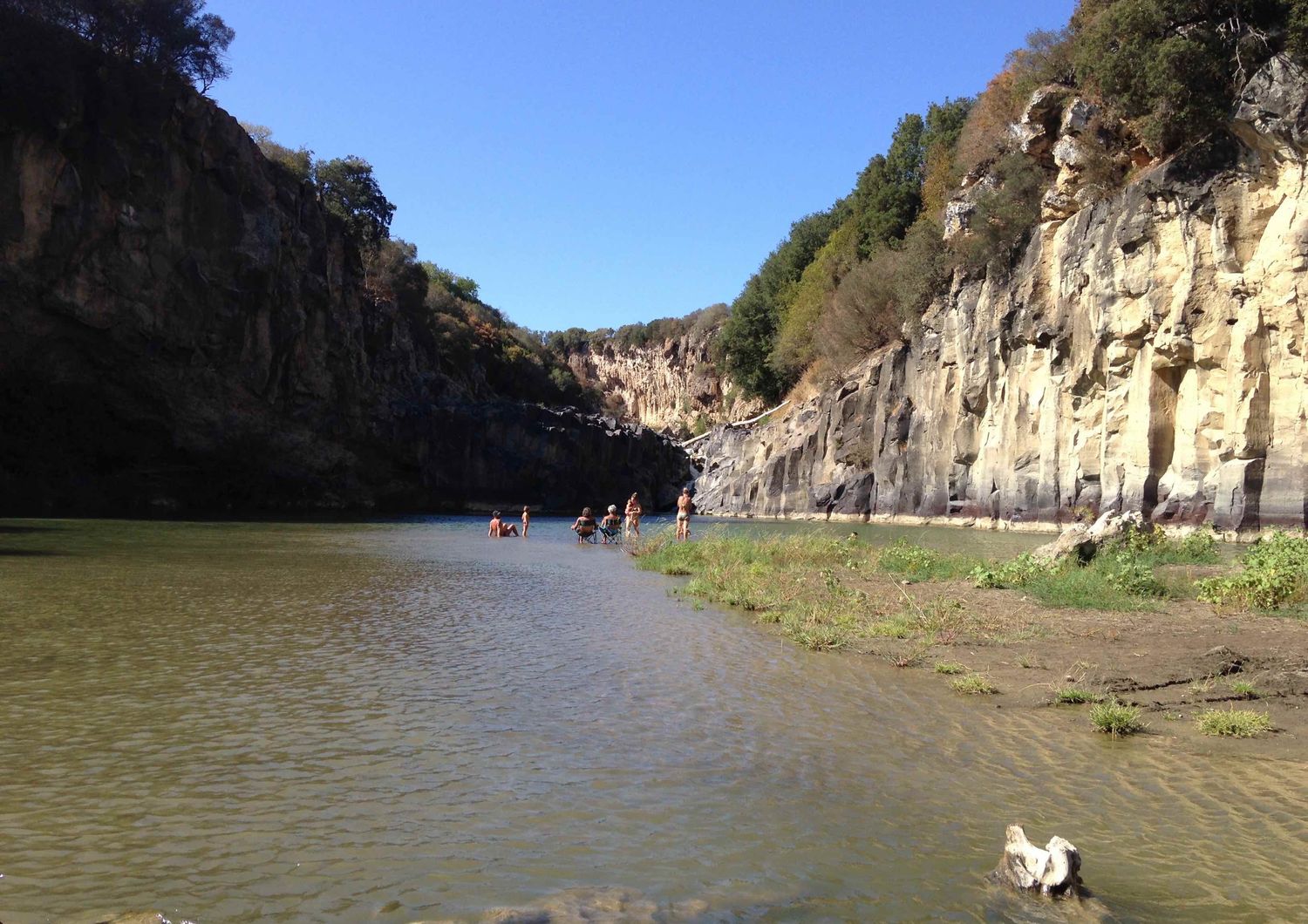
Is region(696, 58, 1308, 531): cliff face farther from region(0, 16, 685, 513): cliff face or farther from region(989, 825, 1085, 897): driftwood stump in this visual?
region(0, 16, 685, 513): cliff face

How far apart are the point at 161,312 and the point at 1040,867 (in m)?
44.9

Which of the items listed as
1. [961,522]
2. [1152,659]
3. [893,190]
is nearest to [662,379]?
[893,190]

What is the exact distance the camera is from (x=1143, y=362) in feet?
108

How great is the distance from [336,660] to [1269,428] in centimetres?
2856

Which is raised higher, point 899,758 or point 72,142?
point 72,142

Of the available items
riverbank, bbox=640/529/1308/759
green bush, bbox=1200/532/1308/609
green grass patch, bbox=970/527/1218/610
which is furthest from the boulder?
green bush, bbox=1200/532/1308/609

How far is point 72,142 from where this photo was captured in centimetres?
3853

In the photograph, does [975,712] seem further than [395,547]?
No

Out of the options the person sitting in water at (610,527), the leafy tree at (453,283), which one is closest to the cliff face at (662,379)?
the leafy tree at (453,283)

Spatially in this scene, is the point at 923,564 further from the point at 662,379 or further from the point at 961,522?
the point at 662,379

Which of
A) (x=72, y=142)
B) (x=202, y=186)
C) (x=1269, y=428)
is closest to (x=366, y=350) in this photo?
(x=202, y=186)

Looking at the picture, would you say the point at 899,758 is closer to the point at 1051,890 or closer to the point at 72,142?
the point at 1051,890

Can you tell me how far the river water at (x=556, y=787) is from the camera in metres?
4.40

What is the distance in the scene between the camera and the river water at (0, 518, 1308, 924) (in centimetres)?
440
